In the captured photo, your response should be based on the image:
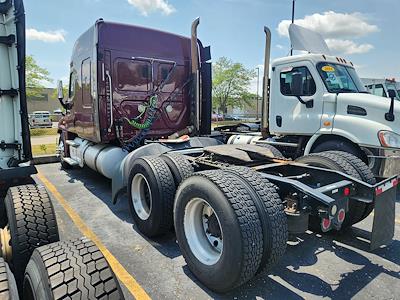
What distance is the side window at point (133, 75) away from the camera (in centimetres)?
633

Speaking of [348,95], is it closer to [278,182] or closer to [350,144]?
[350,144]

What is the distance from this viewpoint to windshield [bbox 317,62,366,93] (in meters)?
6.28

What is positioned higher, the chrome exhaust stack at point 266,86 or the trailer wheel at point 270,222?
the chrome exhaust stack at point 266,86

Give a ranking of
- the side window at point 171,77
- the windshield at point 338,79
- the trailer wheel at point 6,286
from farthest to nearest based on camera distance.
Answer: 1. the side window at point 171,77
2. the windshield at point 338,79
3. the trailer wheel at point 6,286

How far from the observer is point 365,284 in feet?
10.1

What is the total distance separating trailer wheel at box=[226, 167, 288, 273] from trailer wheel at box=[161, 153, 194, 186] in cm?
A: 129

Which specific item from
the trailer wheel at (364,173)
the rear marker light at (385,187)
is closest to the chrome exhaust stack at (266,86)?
the trailer wheel at (364,173)

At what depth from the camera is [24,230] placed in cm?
263

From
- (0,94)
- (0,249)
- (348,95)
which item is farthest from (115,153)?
(348,95)

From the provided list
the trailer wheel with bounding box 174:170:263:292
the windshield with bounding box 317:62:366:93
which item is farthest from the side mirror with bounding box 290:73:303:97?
the trailer wheel with bounding box 174:170:263:292

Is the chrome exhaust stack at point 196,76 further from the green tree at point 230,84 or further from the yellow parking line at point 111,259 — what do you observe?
the green tree at point 230,84

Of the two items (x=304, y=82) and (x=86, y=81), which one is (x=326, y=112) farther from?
(x=86, y=81)

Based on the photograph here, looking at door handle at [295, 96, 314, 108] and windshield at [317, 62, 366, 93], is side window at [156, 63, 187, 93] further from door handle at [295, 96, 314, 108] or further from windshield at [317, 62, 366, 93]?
windshield at [317, 62, 366, 93]

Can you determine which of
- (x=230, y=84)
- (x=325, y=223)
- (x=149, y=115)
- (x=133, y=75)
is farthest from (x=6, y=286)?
(x=230, y=84)
